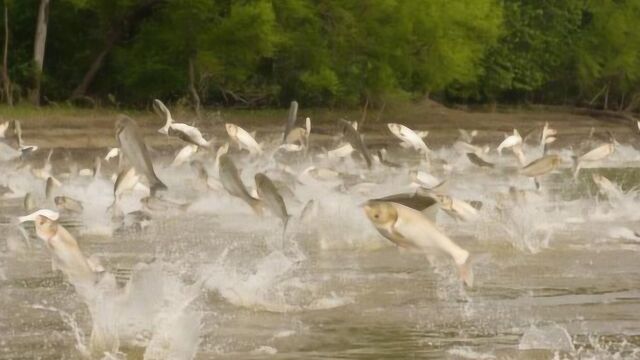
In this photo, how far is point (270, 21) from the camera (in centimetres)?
3841

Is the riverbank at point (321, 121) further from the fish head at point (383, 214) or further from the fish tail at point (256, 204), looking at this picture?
the fish head at point (383, 214)

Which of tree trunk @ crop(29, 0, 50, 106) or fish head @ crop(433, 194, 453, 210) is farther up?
fish head @ crop(433, 194, 453, 210)

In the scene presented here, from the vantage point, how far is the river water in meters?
10.7

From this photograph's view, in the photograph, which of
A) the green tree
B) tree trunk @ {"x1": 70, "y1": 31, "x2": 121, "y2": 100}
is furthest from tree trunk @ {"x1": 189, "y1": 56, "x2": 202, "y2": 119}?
the green tree

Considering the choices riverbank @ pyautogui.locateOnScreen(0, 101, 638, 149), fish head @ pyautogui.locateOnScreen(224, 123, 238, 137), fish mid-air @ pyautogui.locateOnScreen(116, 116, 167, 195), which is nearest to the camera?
fish mid-air @ pyautogui.locateOnScreen(116, 116, 167, 195)

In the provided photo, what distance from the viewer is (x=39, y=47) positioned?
4012 centimetres

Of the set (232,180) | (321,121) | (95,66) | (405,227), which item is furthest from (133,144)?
(95,66)

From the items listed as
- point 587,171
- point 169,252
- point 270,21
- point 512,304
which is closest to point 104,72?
point 270,21

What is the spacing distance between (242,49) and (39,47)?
519cm

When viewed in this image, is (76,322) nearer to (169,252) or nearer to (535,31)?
(169,252)

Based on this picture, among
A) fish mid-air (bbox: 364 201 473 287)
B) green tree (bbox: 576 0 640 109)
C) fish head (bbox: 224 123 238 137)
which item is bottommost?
green tree (bbox: 576 0 640 109)

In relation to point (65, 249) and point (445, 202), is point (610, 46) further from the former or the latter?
point (65, 249)

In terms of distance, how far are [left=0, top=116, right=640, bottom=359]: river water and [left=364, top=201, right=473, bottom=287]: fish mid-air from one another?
1117mm

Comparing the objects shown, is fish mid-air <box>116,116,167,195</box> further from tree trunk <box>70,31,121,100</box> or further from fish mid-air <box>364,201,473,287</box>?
tree trunk <box>70,31,121,100</box>
